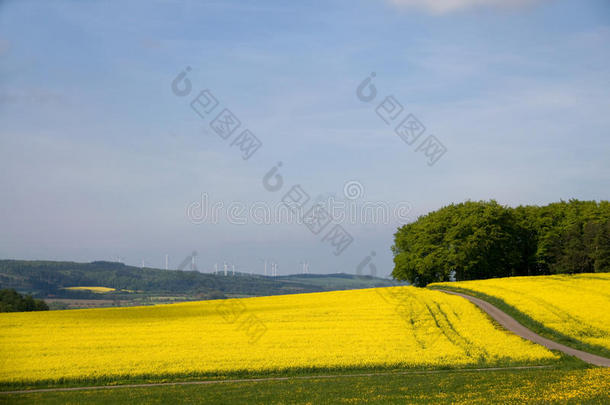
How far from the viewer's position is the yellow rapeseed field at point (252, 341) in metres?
31.2

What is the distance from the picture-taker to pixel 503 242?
91.1 metres

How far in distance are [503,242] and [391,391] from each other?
73265 millimetres

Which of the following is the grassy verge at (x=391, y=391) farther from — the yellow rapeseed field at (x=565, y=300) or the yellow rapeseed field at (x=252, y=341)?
the yellow rapeseed field at (x=565, y=300)

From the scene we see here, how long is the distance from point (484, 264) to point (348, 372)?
65.0 m

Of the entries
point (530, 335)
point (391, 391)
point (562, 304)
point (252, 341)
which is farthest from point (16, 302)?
point (562, 304)

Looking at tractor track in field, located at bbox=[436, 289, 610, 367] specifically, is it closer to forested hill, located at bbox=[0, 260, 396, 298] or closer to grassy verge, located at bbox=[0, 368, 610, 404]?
grassy verge, located at bbox=[0, 368, 610, 404]

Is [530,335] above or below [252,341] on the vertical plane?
above

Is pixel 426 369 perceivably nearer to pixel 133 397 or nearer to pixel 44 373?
pixel 133 397

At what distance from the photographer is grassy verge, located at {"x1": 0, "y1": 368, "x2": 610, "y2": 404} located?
22156 millimetres

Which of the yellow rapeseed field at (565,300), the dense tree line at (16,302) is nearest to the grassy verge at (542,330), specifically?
the yellow rapeseed field at (565,300)

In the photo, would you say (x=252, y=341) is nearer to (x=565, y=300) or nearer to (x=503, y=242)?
(x=565, y=300)

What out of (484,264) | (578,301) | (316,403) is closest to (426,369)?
(316,403)

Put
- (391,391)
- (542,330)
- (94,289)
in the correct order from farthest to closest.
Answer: (94,289)
(542,330)
(391,391)

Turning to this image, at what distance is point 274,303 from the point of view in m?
65.9
